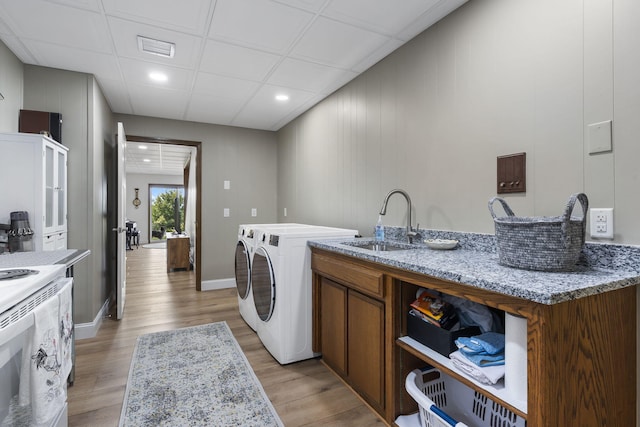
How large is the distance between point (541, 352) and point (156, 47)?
2734 millimetres

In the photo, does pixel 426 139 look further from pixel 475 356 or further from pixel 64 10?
pixel 64 10

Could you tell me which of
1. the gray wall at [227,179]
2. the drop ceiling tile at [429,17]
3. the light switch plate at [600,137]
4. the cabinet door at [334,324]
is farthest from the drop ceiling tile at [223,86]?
the light switch plate at [600,137]

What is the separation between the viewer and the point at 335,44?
7.38 ft

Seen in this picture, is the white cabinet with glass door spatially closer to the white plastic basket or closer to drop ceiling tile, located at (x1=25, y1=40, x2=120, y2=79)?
drop ceiling tile, located at (x1=25, y1=40, x2=120, y2=79)

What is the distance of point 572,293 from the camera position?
872 mm

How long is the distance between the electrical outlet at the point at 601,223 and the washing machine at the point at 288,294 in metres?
1.46

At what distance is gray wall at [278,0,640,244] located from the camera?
121 centimetres

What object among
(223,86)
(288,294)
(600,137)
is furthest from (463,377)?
(223,86)

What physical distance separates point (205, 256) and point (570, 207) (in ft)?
13.0

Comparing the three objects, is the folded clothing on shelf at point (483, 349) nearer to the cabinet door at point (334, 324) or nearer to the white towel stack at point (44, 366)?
the cabinet door at point (334, 324)

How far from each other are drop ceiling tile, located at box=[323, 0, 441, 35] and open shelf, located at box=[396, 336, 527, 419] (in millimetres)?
1807

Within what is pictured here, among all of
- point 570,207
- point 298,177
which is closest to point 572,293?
point 570,207

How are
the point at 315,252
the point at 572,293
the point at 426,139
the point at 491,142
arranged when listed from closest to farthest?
the point at 572,293, the point at 491,142, the point at 426,139, the point at 315,252

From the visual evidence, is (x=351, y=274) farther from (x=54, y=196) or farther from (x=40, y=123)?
(x=40, y=123)
